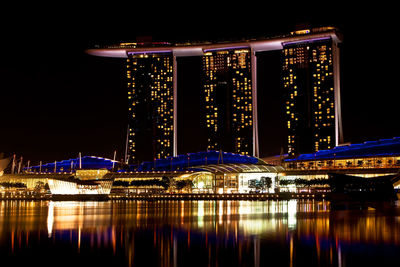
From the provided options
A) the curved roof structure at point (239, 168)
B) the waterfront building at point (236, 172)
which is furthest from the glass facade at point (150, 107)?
the curved roof structure at point (239, 168)

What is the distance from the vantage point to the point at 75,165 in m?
130

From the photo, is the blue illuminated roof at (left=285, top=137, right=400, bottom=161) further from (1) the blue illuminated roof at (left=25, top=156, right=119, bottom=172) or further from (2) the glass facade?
(2) the glass facade

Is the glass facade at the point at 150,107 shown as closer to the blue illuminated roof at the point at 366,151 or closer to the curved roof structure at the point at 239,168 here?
the curved roof structure at the point at 239,168

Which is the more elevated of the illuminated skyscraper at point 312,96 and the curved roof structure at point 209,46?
the curved roof structure at point 209,46

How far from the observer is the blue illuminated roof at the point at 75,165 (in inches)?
5032

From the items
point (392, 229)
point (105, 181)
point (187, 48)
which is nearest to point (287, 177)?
point (105, 181)

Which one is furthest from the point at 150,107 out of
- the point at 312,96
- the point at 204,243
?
the point at 204,243

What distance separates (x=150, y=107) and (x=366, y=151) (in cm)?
6628

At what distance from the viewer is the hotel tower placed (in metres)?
135

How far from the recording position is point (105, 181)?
105m

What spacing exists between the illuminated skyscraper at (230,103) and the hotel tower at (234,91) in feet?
0.87

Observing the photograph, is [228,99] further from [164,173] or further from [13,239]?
[13,239]

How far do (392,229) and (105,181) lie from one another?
3183 inches

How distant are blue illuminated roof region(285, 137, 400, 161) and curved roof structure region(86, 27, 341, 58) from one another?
35.5 meters
